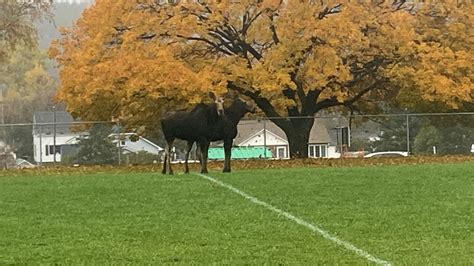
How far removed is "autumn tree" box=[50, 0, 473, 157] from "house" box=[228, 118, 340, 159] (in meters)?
Result: 3.76

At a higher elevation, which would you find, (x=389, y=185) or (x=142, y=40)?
(x=142, y=40)

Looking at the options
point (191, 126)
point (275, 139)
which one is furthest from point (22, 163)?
point (191, 126)

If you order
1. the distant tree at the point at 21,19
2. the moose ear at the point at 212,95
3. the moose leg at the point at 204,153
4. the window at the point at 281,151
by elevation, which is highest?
the distant tree at the point at 21,19

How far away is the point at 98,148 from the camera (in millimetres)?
35375

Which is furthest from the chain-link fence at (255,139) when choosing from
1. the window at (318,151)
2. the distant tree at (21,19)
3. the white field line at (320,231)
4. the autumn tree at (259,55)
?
the white field line at (320,231)

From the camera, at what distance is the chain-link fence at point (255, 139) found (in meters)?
35.6

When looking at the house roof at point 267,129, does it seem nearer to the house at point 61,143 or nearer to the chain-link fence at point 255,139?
the chain-link fence at point 255,139

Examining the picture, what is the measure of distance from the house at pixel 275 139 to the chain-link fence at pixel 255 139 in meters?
0.10

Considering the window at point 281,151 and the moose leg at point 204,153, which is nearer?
the moose leg at point 204,153

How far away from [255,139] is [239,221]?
30532 millimetres

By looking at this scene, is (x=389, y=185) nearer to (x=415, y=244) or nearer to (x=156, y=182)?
(x=156, y=182)

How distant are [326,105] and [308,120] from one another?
5.93 ft

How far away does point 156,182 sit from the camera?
68.4 ft

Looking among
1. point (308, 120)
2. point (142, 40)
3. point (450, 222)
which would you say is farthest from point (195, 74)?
point (450, 222)
